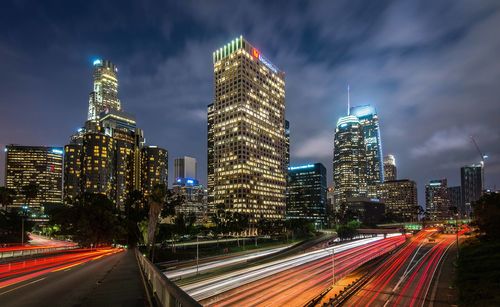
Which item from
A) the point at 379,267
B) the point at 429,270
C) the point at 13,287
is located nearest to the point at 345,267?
the point at 379,267

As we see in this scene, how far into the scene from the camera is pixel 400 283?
212ft

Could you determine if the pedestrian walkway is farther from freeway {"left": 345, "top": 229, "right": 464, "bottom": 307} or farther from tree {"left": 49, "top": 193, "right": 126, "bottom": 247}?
tree {"left": 49, "top": 193, "right": 126, "bottom": 247}

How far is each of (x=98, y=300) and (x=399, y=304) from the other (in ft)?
153

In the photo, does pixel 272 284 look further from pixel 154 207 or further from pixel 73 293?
pixel 73 293

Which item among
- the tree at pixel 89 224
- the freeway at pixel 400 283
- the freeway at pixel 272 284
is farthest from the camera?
the tree at pixel 89 224

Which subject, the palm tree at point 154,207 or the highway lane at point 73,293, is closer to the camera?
the highway lane at point 73,293

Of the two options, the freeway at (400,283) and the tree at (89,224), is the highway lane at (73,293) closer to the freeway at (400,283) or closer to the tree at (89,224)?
the freeway at (400,283)

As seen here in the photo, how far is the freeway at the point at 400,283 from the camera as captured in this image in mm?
52688

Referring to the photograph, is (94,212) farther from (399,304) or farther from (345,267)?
(399,304)

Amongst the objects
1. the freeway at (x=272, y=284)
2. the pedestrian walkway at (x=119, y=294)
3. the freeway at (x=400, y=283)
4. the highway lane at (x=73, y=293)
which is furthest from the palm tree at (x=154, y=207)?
the pedestrian walkway at (x=119, y=294)

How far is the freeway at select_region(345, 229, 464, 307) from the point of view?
52.7 m

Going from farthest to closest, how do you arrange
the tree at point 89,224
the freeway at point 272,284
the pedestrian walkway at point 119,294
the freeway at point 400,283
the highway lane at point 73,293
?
the tree at point 89,224 < the freeway at point 400,283 < the freeway at point 272,284 < the highway lane at point 73,293 < the pedestrian walkway at point 119,294

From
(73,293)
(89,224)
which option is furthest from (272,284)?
(89,224)

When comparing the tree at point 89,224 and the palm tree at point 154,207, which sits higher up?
the palm tree at point 154,207
